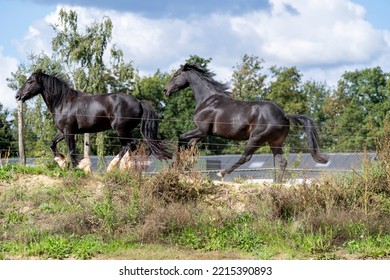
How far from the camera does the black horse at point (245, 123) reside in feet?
50.1

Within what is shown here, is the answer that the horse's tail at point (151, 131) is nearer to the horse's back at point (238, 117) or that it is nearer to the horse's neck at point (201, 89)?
the horse's back at point (238, 117)

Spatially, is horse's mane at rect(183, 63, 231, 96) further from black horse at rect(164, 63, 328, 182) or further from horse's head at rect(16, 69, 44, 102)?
horse's head at rect(16, 69, 44, 102)

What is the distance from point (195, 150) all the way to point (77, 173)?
2501 mm

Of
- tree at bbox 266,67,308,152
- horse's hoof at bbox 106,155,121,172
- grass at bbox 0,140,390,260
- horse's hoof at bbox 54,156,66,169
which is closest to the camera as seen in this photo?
grass at bbox 0,140,390,260

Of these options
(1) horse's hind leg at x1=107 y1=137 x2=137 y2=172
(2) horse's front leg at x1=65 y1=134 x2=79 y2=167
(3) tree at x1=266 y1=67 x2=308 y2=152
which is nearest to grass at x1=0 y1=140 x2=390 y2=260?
(1) horse's hind leg at x1=107 y1=137 x2=137 y2=172

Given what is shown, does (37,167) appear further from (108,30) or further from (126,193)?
(108,30)

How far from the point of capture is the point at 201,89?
16.3 m

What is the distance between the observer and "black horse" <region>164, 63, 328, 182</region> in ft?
50.1

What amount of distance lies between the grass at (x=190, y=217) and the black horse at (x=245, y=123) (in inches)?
51.1

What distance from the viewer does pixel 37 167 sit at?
15.4m

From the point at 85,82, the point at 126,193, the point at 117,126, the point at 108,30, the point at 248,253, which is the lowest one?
the point at 248,253

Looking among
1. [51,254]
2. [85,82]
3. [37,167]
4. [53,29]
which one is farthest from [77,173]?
[53,29]

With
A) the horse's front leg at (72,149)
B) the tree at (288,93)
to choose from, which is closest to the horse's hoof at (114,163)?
the horse's front leg at (72,149)

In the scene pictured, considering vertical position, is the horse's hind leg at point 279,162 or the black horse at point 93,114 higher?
the black horse at point 93,114
